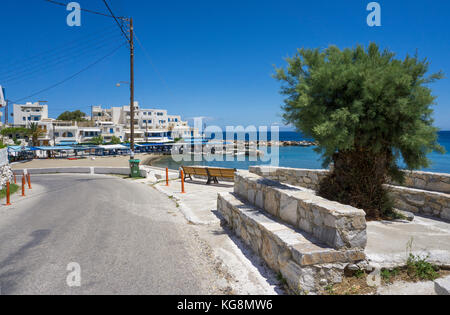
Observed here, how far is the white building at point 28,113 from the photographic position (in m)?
76.9

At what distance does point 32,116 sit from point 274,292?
9520 centimetres

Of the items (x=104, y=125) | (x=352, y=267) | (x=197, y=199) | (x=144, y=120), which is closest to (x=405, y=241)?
(x=352, y=267)

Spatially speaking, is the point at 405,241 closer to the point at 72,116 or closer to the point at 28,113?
Answer: the point at 28,113

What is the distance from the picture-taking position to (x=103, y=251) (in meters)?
5.44

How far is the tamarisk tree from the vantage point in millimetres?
5871

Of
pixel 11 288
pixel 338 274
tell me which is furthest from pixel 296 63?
pixel 11 288

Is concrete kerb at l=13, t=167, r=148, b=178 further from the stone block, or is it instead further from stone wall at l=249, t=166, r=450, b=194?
the stone block

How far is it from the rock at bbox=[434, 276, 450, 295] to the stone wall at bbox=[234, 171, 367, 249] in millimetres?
901

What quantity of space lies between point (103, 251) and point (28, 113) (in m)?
93.1

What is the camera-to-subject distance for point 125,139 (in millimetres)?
87250

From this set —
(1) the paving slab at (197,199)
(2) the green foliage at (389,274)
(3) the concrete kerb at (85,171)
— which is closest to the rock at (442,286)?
(2) the green foliage at (389,274)

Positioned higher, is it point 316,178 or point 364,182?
point 364,182

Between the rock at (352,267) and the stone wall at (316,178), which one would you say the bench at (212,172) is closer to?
the stone wall at (316,178)

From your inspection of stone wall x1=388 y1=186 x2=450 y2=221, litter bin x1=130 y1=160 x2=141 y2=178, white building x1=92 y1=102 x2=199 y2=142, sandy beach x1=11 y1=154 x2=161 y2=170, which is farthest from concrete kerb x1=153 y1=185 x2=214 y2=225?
white building x1=92 y1=102 x2=199 y2=142
